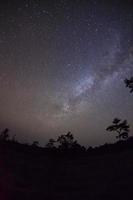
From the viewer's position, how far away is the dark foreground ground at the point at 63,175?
627 inches

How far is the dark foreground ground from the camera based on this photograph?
52.2 ft

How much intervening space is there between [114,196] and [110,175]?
1.12 metres

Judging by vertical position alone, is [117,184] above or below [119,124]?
below

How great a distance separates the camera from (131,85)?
25.2m

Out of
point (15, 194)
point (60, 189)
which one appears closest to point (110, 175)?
point (60, 189)

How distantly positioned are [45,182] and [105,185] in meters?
3.70

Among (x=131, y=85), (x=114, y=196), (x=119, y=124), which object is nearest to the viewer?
(x=114, y=196)

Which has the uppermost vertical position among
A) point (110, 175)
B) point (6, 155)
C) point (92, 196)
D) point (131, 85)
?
Result: point (131, 85)

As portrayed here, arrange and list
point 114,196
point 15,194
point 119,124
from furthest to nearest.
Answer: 1. point 119,124
2. point 15,194
3. point 114,196

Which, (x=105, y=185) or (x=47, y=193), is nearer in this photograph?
(x=105, y=185)

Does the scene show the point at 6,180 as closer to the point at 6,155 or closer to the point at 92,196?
the point at 6,155

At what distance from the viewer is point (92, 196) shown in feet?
53.4

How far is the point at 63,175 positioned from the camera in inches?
695

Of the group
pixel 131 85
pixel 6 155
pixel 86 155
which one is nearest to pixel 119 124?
pixel 131 85
